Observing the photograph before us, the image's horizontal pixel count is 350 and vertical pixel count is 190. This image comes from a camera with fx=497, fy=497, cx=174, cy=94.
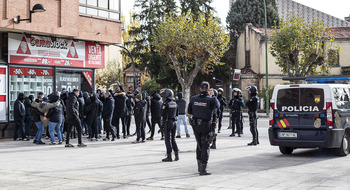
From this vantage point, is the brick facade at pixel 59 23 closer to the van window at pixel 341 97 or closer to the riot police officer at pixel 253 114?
→ the riot police officer at pixel 253 114

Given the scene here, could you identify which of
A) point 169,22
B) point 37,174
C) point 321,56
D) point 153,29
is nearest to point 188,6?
point 153,29

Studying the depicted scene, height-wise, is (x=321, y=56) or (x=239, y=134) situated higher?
(x=321, y=56)

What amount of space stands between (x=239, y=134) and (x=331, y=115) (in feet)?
22.9

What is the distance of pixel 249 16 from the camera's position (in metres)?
60.1

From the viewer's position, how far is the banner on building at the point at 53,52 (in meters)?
17.9

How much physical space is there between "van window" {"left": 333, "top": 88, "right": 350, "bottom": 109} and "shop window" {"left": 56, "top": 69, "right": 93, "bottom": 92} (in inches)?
451

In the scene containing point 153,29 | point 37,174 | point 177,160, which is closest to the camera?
point 37,174

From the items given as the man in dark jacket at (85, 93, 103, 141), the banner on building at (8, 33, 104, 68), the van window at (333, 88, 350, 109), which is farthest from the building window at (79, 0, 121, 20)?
the van window at (333, 88, 350, 109)

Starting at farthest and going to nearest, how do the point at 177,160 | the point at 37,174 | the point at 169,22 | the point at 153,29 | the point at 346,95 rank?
1. the point at 153,29
2. the point at 169,22
3. the point at 346,95
4. the point at 177,160
5. the point at 37,174

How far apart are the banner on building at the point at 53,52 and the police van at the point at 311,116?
9920mm

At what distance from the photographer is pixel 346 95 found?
39.8 feet

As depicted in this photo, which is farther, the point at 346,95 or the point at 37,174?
the point at 346,95

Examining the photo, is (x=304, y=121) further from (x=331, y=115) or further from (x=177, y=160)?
(x=177, y=160)

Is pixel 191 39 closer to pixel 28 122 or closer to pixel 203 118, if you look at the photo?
pixel 28 122
